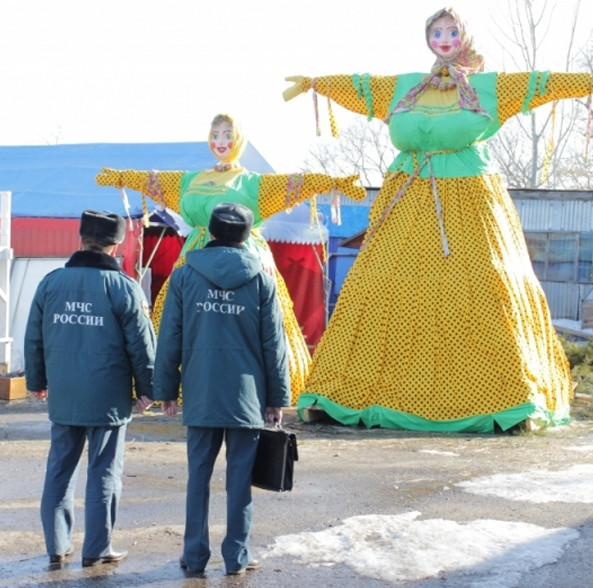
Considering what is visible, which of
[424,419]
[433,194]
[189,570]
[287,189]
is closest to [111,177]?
[287,189]

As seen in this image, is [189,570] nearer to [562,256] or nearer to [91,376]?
[91,376]

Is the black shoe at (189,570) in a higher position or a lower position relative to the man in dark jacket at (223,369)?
lower

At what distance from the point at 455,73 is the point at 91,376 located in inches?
191

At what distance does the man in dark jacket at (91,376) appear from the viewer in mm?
4582

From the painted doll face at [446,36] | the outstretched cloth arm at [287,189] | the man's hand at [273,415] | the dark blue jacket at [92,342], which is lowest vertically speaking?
the man's hand at [273,415]

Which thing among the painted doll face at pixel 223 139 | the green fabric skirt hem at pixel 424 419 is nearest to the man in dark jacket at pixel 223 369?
the green fabric skirt hem at pixel 424 419

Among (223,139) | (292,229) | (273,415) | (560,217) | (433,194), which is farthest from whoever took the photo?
(560,217)

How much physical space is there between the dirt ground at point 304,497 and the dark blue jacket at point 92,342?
69 centimetres

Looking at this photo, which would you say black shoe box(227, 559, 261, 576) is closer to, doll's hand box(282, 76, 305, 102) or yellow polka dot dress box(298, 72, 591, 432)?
yellow polka dot dress box(298, 72, 591, 432)

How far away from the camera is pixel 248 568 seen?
4.54 meters

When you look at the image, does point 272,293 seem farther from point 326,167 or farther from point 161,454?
→ point 326,167

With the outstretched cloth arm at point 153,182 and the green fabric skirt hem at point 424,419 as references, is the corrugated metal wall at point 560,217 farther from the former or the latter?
the green fabric skirt hem at point 424,419

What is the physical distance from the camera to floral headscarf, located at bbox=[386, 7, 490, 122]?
27.5 feet

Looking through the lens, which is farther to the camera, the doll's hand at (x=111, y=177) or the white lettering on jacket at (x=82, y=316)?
the doll's hand at (x=111, y=177)
